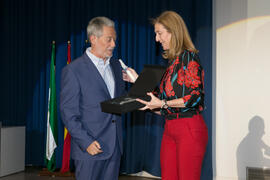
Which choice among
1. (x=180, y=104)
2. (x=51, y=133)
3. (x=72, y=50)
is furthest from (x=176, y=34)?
(x=72, y=50)

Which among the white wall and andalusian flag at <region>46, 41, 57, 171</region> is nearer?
the white wall

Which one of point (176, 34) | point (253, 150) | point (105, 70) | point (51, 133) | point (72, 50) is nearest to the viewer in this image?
point (176, 34)

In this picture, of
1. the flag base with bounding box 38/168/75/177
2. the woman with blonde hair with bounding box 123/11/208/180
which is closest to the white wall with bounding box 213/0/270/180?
the flag base with bounding box 38/168/75/177

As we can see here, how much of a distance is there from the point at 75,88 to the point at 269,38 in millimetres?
2896

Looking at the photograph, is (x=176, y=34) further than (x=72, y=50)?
No

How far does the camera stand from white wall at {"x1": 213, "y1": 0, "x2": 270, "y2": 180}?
3.89 metres

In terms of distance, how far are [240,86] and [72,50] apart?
2.52 meters

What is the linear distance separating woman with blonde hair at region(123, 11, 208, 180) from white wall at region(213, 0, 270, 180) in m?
2.30

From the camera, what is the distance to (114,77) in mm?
2035

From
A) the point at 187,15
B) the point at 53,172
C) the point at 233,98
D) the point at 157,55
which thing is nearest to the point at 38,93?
the point at 53,172

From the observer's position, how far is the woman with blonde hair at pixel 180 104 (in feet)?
5.95

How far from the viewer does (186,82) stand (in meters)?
1.83

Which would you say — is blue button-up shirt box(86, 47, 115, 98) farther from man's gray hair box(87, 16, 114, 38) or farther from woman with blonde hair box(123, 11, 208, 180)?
woman with blonde hair box(123, 11, 208, 180)

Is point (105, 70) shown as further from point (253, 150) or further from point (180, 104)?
point (253, 150)
